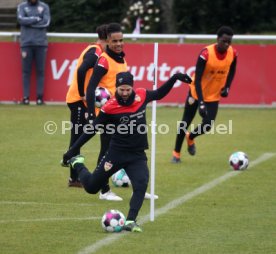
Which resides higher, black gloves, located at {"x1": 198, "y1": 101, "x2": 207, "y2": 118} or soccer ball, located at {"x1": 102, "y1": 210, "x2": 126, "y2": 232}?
soccer ball, located at {"x1": 102, "y1": 210, "x2": 126, "y2": 232}

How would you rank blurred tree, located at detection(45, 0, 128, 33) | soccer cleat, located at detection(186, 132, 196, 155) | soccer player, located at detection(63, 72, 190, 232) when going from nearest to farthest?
1. soccer player, located at detection(63, 72, 190, 232)
2. soccer cleat, located at detection(186, 132, 196, 155)
3. blurred tree, located at detection(45, 0, 128, 33)

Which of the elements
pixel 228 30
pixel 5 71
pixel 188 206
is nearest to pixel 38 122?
pixel 5 71

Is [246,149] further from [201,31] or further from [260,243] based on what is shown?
[201,31]

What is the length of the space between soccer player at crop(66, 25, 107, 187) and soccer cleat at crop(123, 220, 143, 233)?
3.01 meters

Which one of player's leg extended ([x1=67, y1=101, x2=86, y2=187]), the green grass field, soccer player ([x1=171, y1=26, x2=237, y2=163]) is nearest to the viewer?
the green grass field

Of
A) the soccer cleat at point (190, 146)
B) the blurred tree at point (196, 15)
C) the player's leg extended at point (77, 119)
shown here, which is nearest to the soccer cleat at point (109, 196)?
the player's leg extended at point (77, 119)

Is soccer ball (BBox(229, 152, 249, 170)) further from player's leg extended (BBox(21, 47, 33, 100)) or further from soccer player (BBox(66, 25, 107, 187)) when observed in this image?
player's leg extended (BBox(21, 47, 33, 100))

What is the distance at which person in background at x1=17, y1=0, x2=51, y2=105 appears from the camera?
23.3m

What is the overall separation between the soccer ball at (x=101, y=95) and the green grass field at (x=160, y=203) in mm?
1268

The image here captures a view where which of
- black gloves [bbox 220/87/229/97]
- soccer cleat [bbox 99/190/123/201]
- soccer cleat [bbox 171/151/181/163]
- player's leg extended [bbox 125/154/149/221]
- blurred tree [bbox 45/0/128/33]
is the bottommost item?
blurred tree [bbox 45/0/128/33]

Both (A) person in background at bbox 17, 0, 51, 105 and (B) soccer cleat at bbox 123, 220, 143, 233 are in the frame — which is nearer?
(B) soccer cleat at bbox 123, 220, 143, 233

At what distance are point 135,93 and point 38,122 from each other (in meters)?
9.99

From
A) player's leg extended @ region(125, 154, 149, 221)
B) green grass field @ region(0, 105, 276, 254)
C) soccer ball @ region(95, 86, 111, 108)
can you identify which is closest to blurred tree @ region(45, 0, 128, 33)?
green grass field @ region(0, 105, 276, 254)

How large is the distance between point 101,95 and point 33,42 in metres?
11.0
